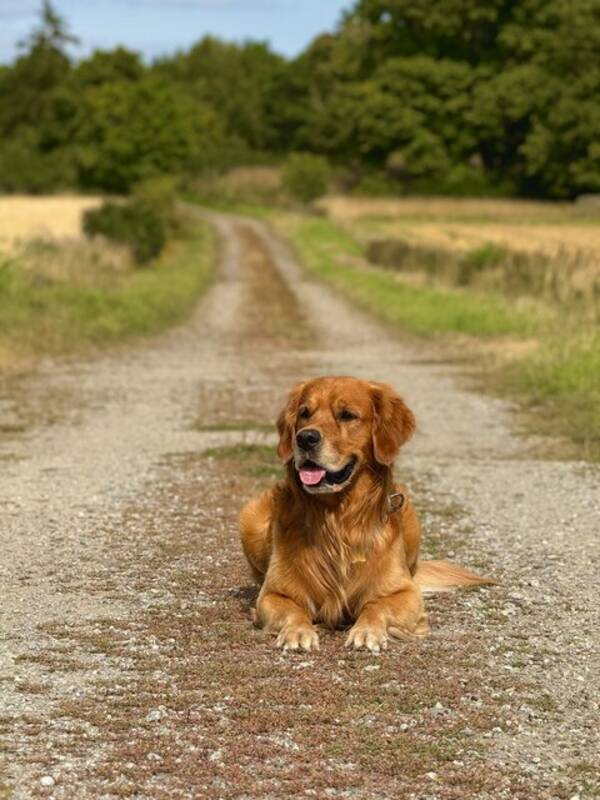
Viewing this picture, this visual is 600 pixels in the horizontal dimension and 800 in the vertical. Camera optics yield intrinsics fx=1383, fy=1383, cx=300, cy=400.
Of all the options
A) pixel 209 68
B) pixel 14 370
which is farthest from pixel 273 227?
pixel 209 68

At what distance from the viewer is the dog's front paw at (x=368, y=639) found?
222 inches

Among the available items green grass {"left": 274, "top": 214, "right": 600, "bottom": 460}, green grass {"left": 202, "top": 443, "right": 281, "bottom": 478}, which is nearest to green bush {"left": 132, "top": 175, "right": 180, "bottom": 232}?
green grass {"left": 274, "top": 214, "right": 600, "bottom": 460}

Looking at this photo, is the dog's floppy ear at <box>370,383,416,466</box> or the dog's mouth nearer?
the dog's mouth

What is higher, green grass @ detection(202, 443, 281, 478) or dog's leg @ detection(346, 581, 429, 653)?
dog's leg @ detection(346, 581, 429, 653)

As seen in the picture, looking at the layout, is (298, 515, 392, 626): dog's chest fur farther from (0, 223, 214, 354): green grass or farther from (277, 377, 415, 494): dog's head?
(0, 223, 214, 354): green grass

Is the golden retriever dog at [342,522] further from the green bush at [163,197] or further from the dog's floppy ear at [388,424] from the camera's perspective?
the green bush at [163,197]

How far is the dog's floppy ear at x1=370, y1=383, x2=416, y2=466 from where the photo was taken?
5.97 metres

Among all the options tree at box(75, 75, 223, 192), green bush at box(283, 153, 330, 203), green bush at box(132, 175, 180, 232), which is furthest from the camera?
green bush at box(283, 153, 330, 203)

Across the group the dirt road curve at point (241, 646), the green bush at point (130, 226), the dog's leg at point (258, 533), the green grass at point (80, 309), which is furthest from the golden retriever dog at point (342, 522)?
the green bush at point (130, 226)

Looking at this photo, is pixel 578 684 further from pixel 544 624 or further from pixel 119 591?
pixel 119 591

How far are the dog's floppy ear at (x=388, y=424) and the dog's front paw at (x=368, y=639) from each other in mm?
726

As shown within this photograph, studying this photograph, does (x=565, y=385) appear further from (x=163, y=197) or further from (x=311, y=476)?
(x=163, y=197)

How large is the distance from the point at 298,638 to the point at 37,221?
40941 mm

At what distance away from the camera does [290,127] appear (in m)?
114
